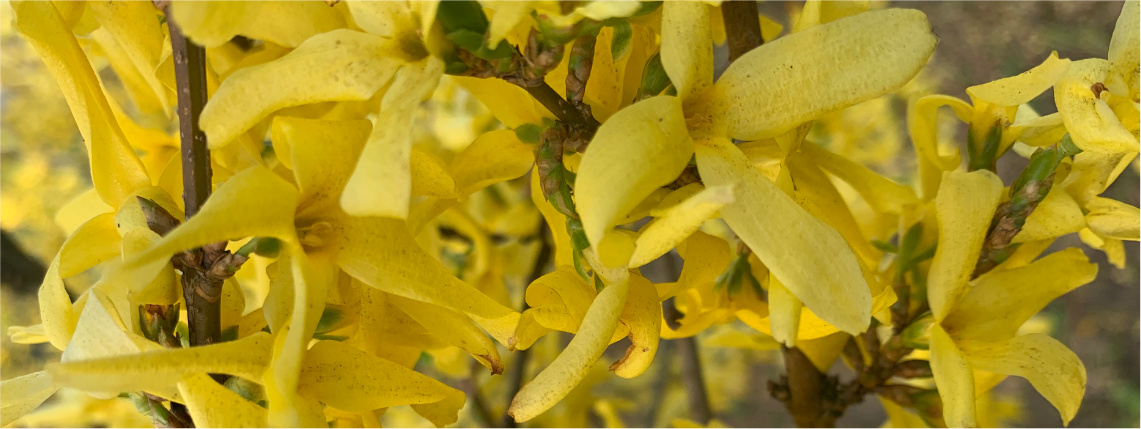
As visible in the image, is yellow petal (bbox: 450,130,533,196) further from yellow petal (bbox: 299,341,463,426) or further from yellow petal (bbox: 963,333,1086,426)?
yellow petal (bbox: 963,333,1086,426)

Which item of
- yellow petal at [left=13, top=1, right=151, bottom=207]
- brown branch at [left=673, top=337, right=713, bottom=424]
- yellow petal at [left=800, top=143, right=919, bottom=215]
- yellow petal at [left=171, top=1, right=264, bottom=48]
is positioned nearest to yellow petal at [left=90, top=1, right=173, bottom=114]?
yellow petal at [left=13, top=1, right=151, bottom=207]

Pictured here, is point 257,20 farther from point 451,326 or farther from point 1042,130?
point 1042,130

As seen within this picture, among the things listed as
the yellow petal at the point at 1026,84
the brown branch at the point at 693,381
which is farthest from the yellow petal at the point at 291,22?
the brown branch at the point at 693,381

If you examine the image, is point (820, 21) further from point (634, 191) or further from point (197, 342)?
point (197, 342)

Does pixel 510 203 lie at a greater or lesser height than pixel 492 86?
lesser

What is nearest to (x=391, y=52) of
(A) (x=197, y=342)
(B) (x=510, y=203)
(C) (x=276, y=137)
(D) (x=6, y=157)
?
(C) (x=276, y=137)

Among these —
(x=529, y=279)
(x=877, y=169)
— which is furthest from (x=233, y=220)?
(x=877, y=169)
